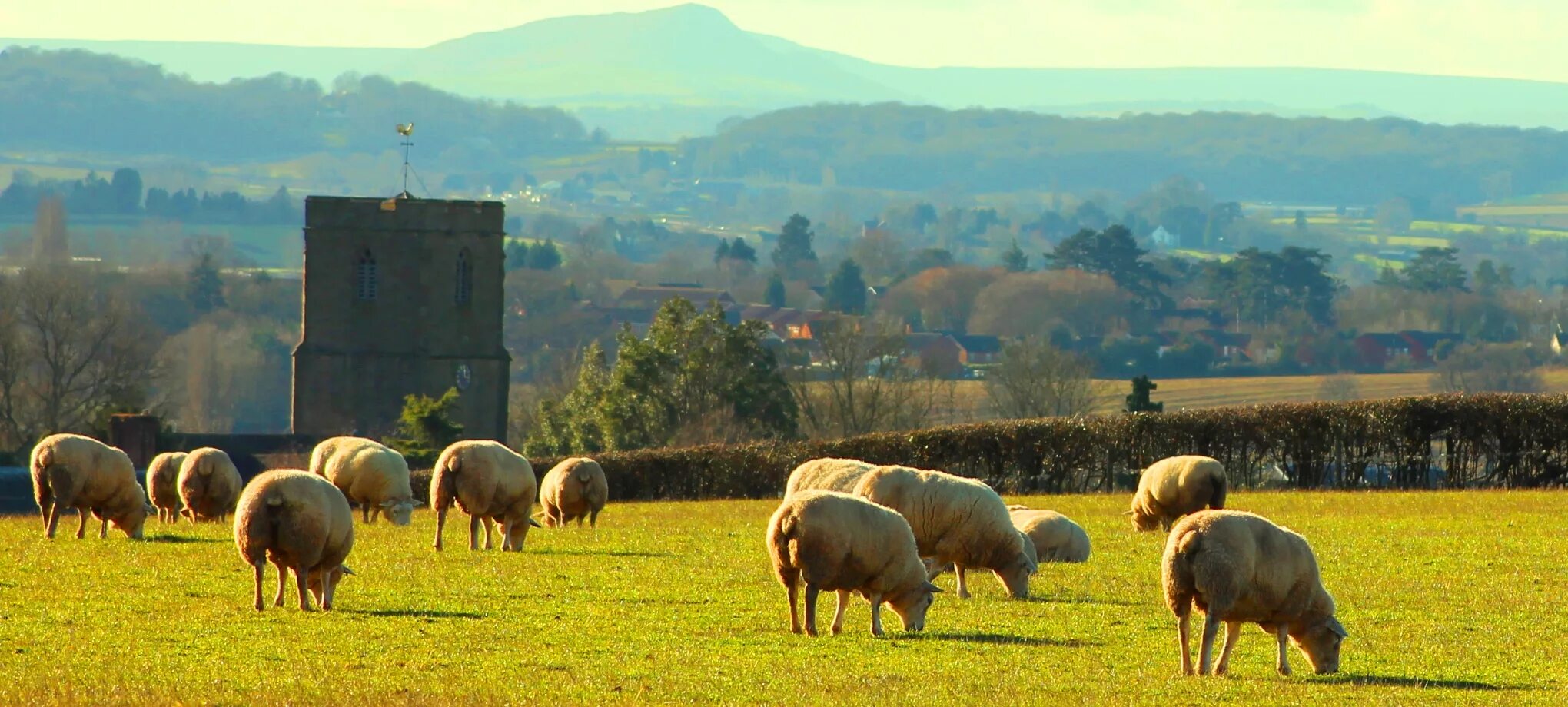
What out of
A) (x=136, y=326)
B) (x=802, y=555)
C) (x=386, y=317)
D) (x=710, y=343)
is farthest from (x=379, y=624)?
(x=136, y=326)

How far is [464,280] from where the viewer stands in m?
92.4

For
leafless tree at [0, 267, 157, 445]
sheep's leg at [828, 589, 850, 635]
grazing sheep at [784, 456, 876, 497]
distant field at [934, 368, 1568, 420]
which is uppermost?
grazing sheep at [784, 456, 876, 497]

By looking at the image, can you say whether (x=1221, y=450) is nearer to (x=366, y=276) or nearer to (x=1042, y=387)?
(x=366, y=276)

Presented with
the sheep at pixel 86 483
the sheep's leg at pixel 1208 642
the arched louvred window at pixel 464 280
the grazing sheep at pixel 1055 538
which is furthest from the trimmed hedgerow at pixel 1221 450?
the arched louvred window at pixel 464 280

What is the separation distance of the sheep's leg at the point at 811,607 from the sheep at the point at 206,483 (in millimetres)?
13216

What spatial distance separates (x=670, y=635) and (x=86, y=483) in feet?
36.0

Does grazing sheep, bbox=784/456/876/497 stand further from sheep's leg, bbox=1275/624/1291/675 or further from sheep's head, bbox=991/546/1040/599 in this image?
sheep's leg, bbox=1275/624/1291/675

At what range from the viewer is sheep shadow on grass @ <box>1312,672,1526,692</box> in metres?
17.9

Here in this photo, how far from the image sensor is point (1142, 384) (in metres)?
58.7

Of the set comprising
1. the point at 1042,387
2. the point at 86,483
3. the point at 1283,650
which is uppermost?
the point at 1283,650

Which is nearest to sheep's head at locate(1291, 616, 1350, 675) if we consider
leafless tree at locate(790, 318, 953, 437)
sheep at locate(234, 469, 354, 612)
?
sheep at locate(234, 469, 354, 612)

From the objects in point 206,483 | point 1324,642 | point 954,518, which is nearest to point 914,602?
point 954,518

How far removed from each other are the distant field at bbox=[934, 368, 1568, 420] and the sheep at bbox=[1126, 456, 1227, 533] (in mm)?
108479

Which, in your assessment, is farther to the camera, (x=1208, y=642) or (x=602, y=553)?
(x=602, y=553)
